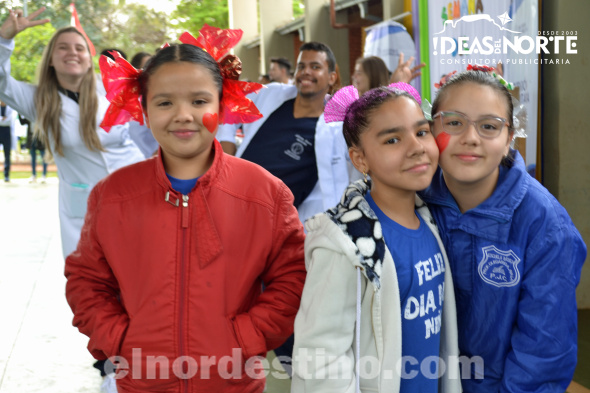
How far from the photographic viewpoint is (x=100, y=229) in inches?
75.6

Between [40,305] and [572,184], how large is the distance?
4.32 m

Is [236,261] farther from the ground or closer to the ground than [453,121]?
closer to the ground

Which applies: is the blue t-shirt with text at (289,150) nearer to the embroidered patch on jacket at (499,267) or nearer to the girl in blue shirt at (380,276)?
the girl in blue shirt at (380,276)

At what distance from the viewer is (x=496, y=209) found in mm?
1838

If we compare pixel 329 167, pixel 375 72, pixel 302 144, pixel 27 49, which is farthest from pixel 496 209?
pixel 27 49

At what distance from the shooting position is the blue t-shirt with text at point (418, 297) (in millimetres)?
1787

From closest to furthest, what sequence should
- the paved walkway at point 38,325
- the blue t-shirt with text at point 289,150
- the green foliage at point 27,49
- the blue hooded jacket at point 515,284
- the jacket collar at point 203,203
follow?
1. the blue hooded jacket at point 515,284
2. the jacket collar at point 203,203
3. the blue t-shirt with text at point 289,150
4. the paved walkway at point 38,325
5. the green foliage at point 27,49

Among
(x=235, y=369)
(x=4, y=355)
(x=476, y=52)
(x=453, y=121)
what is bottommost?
(x=4, y=355)

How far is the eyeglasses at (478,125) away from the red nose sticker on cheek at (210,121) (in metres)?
0.70

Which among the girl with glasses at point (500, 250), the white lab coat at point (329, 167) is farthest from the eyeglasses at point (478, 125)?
the white lab coat at point (329, 167)

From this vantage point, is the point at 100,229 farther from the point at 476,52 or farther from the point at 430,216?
the point at 476,52

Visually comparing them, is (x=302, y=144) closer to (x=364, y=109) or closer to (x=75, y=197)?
(x=75, y=197)

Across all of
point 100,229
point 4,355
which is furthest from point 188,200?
point 4,355

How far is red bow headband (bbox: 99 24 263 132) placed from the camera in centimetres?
209
